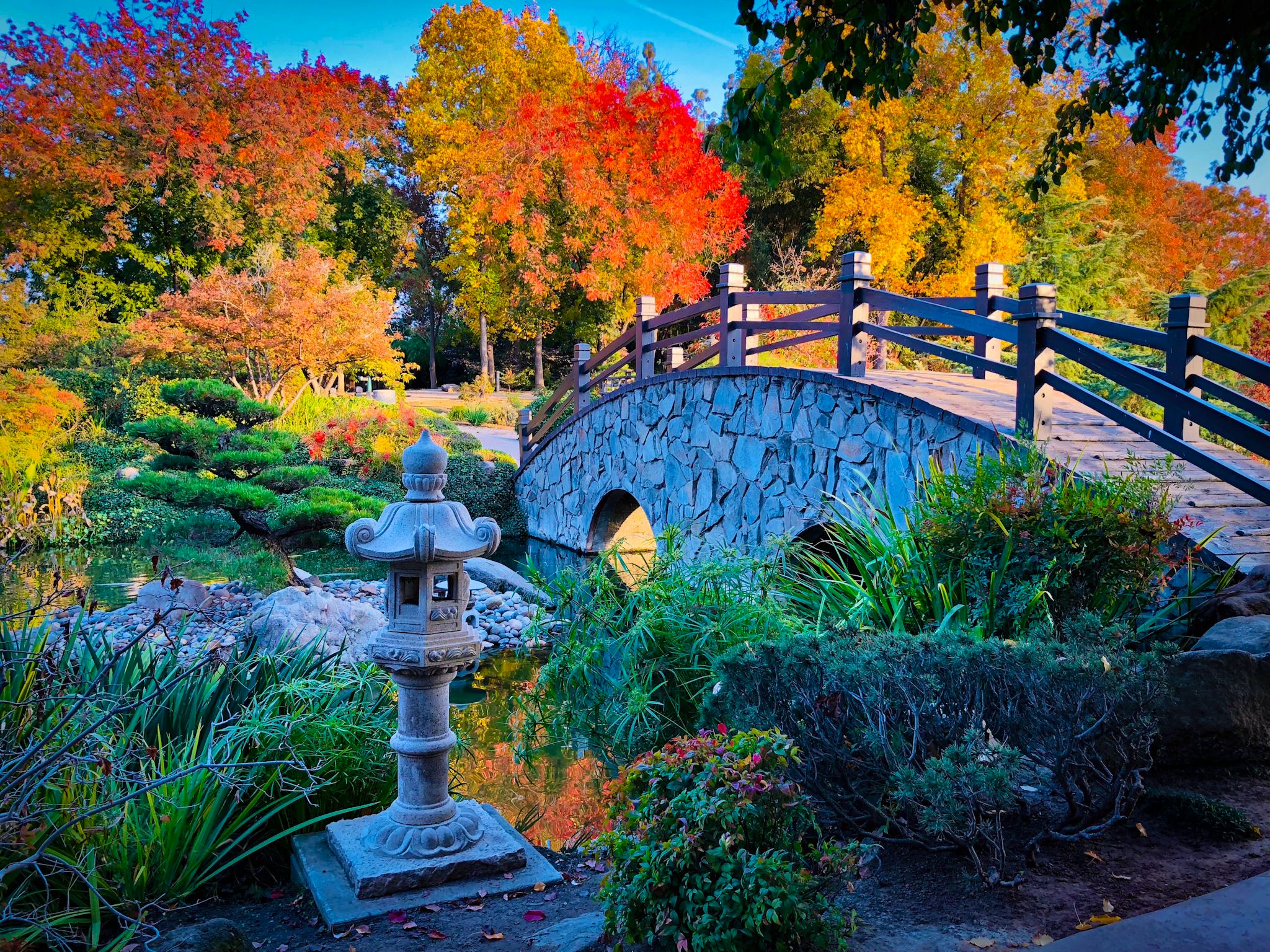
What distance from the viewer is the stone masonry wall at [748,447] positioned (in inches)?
282

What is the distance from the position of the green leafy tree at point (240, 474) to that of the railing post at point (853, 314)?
16.7 ft

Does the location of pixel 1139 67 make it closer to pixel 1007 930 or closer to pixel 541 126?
pixel 1007 930

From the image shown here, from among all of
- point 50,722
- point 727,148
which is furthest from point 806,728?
point 50,722

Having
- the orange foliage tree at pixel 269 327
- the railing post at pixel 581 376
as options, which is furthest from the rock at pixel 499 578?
the orange foliage tree at pixel 269 327

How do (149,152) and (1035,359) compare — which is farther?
(149,152)

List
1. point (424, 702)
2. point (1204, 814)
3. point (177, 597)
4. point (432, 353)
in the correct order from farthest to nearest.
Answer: point (432, 353) → point (177, 597) → point (424, 702) → point (1204, 814)

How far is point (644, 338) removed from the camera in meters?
11.9

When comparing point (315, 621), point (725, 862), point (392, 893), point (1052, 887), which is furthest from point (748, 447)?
point (725, 862)

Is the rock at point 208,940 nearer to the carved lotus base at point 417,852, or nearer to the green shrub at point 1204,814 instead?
the carved lotus base at point 417,852

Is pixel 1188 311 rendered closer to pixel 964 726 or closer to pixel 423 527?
pixel 964 726

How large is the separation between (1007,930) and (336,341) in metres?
17.0

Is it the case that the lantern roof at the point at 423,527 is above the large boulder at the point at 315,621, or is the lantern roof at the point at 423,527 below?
above

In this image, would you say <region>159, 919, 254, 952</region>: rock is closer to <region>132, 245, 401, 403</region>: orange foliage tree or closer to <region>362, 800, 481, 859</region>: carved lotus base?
<region>362, 800, 481, 859</region>: carved lotus base

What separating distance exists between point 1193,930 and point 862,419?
5674 millimetres
